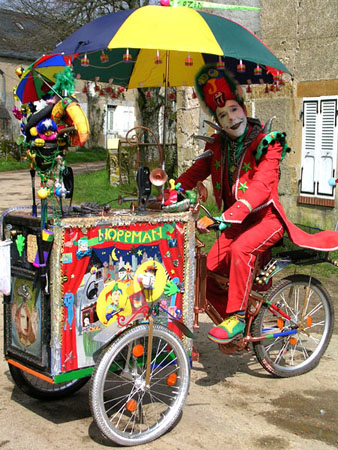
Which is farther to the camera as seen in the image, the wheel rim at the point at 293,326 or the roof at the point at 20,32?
the roof at the point at 20,32

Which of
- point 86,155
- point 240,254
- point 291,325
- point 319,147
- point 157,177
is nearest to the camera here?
point 157,177

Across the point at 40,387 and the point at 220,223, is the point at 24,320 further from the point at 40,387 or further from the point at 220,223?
the point at 220,223

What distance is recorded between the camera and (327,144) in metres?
8.16


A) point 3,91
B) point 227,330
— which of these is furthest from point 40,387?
point 3,91

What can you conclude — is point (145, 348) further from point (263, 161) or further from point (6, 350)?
point (263, 161)

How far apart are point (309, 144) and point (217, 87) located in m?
4.75

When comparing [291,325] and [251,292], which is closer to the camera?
[251,292]

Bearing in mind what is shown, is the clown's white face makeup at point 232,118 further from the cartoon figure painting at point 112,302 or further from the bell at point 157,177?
the cartoon figure painting at point 112,302

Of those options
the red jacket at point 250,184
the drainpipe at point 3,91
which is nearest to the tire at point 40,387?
the red jacket at point 250,184

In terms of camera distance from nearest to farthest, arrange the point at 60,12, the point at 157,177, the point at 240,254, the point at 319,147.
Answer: the point at 157,177
the point at 240,254
the point at 319,147
the point at 60,12

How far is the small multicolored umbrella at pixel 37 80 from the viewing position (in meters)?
3.38

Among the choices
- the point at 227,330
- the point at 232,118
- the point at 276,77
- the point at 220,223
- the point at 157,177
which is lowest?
the point at 227,330

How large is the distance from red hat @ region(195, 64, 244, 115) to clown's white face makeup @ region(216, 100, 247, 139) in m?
0.03

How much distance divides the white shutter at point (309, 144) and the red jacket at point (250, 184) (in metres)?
4.33
